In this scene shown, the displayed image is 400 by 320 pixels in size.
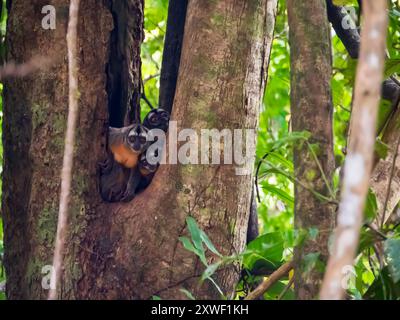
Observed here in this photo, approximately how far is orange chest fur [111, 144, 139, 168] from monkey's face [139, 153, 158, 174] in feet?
0.14

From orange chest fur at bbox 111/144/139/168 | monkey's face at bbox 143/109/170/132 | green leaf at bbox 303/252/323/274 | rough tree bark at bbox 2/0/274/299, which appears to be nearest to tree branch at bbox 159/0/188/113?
monkey's face at bbox 143/109/170/132

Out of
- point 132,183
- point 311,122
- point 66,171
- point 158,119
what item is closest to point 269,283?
point 311,122

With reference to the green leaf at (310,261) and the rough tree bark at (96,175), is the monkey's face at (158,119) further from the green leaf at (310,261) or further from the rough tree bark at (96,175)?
the green leaf at (310,261)

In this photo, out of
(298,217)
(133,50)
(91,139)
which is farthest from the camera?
(133,50)

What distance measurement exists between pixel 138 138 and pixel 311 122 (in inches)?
73.9

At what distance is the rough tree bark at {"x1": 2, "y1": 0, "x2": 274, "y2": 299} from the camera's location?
354 centimetres

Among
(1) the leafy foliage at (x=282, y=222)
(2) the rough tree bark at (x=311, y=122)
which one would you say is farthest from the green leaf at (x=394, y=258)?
(2) the rough tree bark at (x=311, y=122)

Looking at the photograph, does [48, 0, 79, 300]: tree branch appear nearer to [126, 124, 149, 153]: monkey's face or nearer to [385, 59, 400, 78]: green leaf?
[385, 59, 400, 78]: green leaf

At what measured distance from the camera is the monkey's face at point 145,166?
187 inches

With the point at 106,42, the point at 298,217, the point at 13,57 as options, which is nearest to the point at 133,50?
the point at 106,42

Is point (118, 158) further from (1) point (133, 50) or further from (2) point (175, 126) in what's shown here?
(2) point (175, 126)

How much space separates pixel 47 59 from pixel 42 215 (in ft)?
2.89

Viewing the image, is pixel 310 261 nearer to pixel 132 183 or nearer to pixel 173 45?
pixel 132 183

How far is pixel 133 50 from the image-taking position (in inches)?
176
